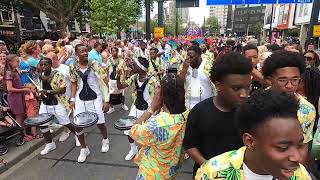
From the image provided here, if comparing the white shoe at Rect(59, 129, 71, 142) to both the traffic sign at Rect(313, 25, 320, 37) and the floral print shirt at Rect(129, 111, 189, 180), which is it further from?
the traffic sign at Rect(313, 25, 320, 37)

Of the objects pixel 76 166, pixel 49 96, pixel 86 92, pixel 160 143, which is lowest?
Answer: pixel 76 166

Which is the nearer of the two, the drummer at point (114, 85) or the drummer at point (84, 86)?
the drummer at point (84, 86)

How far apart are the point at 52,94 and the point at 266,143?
4.44m

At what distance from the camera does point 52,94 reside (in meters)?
5.05

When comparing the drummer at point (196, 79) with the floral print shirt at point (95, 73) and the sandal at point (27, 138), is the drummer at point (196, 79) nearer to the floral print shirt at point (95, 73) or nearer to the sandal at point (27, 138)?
the floral print shirt at point (95, 73)

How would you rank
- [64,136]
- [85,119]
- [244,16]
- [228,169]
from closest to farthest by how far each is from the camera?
1. [228,169]
2. [85,119]
3. [64,136]
4. [244,16]

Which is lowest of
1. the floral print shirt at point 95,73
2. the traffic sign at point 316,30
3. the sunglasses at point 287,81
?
the floral print shirt at point 95,73

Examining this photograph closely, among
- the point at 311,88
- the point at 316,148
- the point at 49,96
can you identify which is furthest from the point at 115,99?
the point at 316,148

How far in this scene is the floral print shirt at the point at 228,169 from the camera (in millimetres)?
1429

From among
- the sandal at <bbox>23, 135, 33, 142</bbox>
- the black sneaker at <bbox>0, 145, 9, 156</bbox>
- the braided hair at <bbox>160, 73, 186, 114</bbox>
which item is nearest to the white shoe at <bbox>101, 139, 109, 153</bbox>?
the sandal at <bbox>23, 135, 33, 142</bbox>

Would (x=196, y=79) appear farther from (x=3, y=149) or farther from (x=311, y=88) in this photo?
(x=3, y=149)

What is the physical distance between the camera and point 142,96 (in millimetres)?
4785

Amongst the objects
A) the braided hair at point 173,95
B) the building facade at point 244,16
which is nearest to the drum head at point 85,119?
the braided hair at point 173,95

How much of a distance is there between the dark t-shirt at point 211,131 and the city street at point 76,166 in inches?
92.6
